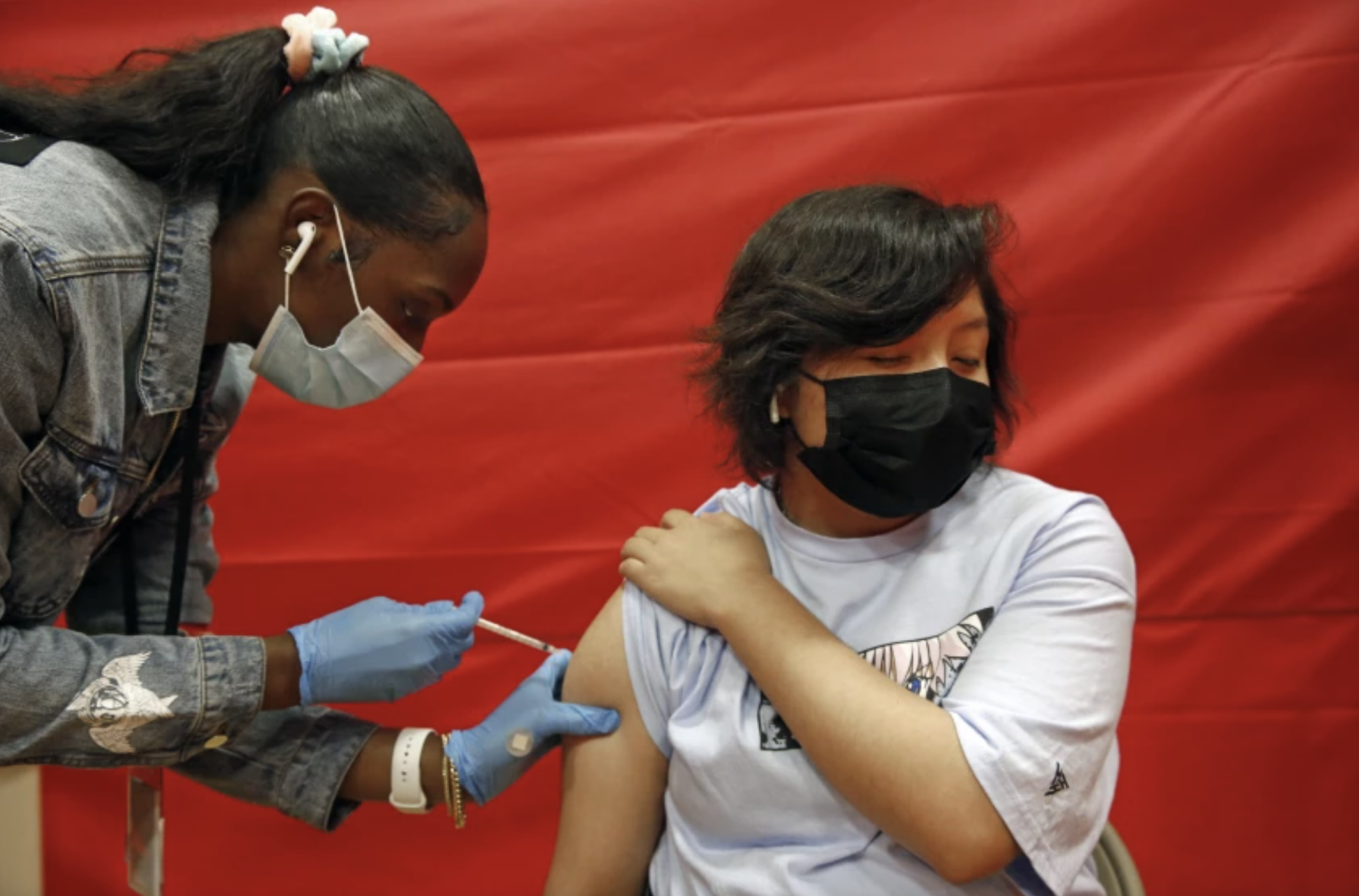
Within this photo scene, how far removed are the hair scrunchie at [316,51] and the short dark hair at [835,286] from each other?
0.52 meters

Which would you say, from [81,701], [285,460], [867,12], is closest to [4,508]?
[81,701]

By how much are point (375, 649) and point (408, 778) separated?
247mm

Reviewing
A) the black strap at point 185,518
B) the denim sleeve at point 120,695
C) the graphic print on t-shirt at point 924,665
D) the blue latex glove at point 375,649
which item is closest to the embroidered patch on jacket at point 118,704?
the denim sleeve at point 120,695

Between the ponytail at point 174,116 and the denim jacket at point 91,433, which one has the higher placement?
the ponytail at point 174,116

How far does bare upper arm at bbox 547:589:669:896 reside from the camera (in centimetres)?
134

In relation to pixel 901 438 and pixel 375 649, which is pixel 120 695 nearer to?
pixel 375 649

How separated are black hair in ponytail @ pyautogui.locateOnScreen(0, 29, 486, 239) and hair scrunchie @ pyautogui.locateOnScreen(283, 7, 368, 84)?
0.07 feet

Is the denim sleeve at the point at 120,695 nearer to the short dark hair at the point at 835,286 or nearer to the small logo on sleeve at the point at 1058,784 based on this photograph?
the short dark hair at the point at 835,286

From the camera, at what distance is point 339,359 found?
A: 4.75 ft

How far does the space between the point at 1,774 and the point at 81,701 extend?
1012 millimetres

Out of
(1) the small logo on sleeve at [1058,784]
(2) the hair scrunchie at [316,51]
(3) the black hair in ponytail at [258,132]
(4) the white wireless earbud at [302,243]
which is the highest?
(2) the hair scrunchie at [316,51]

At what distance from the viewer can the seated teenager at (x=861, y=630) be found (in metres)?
1.14

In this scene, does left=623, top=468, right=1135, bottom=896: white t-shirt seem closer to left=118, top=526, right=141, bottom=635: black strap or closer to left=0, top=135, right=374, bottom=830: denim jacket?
left=0, top=135, right=374, bottom=830: denim jacket

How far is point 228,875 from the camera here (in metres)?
2.26
